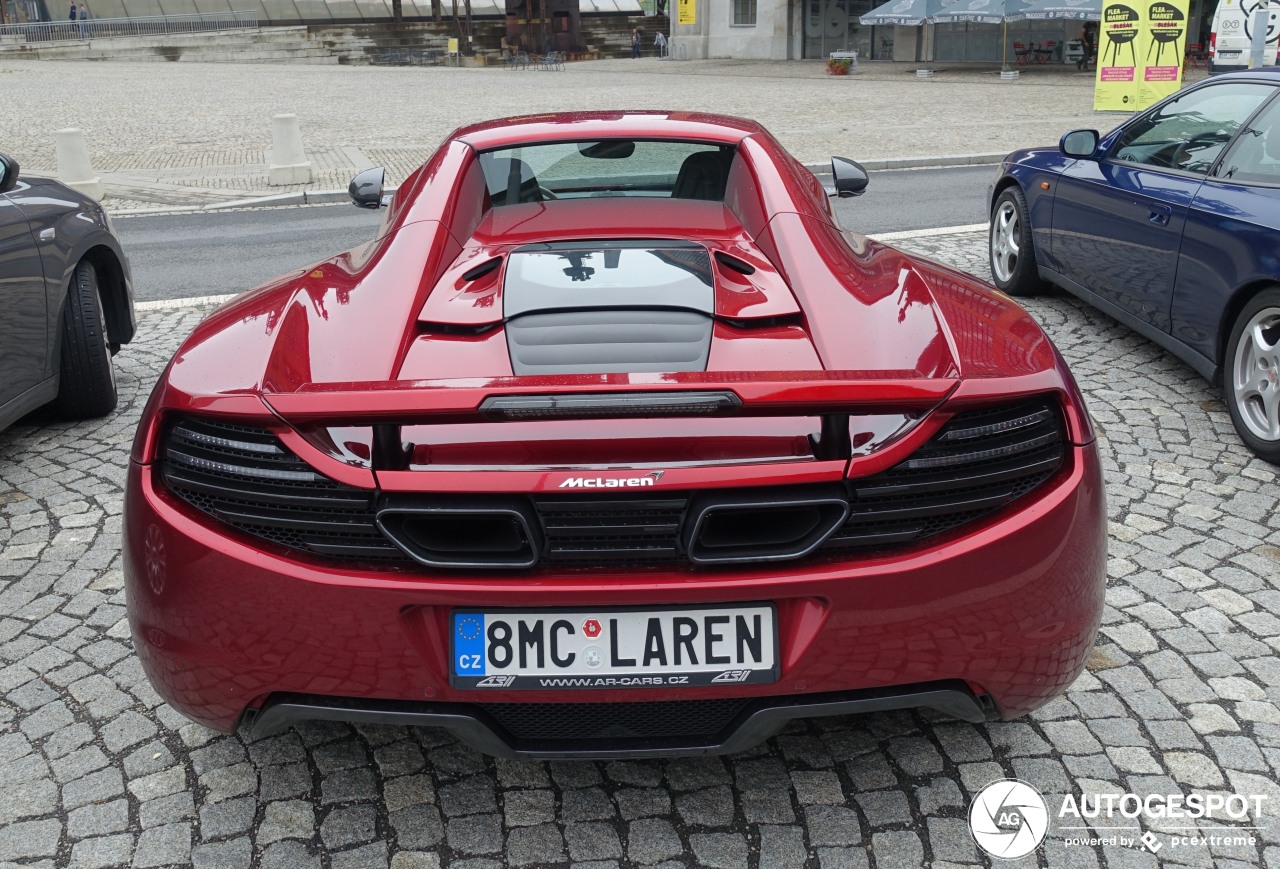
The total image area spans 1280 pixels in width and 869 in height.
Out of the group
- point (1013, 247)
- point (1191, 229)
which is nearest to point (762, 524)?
point (1191, 229)

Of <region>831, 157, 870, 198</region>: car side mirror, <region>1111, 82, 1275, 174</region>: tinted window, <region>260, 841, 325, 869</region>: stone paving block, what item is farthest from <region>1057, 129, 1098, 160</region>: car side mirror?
<region>260, 841, 325, 869</region>: stone paving block

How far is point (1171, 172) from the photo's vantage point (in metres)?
5.25

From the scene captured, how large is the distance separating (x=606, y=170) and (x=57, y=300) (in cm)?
250

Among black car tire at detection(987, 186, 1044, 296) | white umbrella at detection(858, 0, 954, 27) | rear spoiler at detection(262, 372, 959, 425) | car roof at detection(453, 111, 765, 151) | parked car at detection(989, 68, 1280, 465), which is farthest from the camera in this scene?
white umbrella at detection(858, 0, 954, 27)

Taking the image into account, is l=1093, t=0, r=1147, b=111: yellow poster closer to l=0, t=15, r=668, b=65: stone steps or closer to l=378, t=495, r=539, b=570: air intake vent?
l=378, t=495, r=539, b=570: air intake vent

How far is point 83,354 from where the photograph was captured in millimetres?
4977

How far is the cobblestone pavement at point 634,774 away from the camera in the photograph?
2.38m

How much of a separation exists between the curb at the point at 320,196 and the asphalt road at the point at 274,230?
0.27m

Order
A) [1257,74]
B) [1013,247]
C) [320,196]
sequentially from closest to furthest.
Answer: [1257,74] < [1013,247] < [320,196]

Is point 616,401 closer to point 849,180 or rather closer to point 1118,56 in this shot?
point 849,180

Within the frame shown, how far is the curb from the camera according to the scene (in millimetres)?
13016

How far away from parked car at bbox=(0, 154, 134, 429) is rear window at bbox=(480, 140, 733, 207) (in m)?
2.11

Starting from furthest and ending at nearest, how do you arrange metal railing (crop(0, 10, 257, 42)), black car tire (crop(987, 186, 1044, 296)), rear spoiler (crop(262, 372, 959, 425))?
1. metal railing (crop(0, 10, 257, 42))
2. black car tire (crop(987, 186, 1044, 296))
3. rear spoiler (crop(262, 372, 959, 425))

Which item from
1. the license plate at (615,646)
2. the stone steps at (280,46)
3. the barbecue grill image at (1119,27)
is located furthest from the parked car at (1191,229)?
the stone steps at (280,46)
